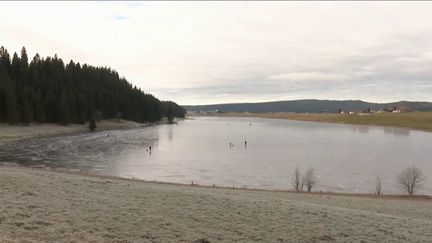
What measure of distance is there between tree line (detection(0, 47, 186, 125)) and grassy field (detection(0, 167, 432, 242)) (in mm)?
84532

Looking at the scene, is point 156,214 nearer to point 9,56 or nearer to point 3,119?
point 3,119

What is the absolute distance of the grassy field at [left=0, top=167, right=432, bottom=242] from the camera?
13094 mm

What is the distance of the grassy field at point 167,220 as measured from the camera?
516 inches

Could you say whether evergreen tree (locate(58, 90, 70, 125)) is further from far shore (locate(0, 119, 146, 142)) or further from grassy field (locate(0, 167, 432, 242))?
grassy field (locate(0, 167, 432, 242))

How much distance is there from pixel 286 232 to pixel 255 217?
7.06 feet

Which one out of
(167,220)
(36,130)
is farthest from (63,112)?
(167,220)

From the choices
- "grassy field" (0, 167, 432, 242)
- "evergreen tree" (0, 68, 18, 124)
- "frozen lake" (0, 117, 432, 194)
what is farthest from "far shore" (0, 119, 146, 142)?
"grassy field" (0, 167, 432, 242)

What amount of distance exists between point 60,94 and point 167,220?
11572cm

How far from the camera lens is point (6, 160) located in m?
52.5

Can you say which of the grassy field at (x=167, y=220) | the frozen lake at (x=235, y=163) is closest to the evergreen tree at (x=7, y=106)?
the frozen lake at (x=235, y=163)

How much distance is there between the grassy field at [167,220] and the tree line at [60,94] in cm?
8453

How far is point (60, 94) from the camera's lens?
123 metres

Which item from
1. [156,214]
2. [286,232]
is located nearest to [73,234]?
[156,214]

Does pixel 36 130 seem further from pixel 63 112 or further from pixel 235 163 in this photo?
pixel 235 163
